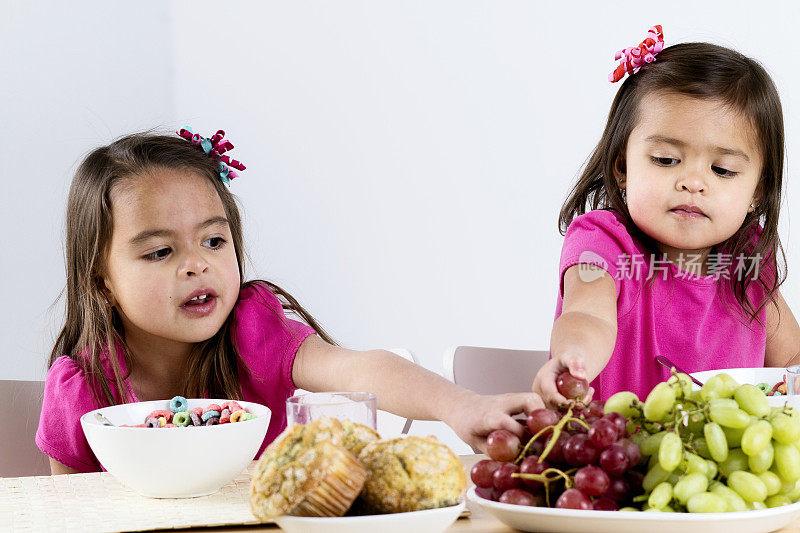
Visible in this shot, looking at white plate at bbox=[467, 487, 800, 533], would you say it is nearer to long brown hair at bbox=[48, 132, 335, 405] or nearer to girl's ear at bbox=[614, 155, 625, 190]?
long brown hair at bbox=[48, 132, 335, 405]

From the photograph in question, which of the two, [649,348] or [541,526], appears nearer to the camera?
[541,526]

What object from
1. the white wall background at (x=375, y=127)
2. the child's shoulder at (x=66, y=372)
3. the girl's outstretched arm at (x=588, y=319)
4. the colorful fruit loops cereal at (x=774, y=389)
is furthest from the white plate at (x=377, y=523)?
the white wall background at (x=375, y=127)

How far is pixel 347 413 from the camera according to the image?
75 centimetres

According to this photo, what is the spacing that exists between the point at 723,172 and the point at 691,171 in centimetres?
8

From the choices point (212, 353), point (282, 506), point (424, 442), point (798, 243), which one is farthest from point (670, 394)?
point (798, 243)

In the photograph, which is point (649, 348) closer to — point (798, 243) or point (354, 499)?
point (354, 499)

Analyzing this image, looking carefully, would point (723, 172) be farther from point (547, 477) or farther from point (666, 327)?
point (547, 477)

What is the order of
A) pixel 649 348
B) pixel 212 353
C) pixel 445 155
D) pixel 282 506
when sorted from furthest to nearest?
pixel 445 155, pixel 649 348, pixel 212 353, pixel 282 506

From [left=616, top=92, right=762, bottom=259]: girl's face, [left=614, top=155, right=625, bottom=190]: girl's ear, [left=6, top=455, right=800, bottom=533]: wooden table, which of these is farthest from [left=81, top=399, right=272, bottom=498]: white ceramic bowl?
[left=614, top=155, right=625, bottom=190]: girl's ear

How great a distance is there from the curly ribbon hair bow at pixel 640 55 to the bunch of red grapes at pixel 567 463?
997 millimetres

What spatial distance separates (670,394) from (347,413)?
257 mm

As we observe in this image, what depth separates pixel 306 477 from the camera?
588mm

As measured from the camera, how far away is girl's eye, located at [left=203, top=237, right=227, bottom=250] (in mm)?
1386

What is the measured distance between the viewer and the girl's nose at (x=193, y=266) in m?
1.32
